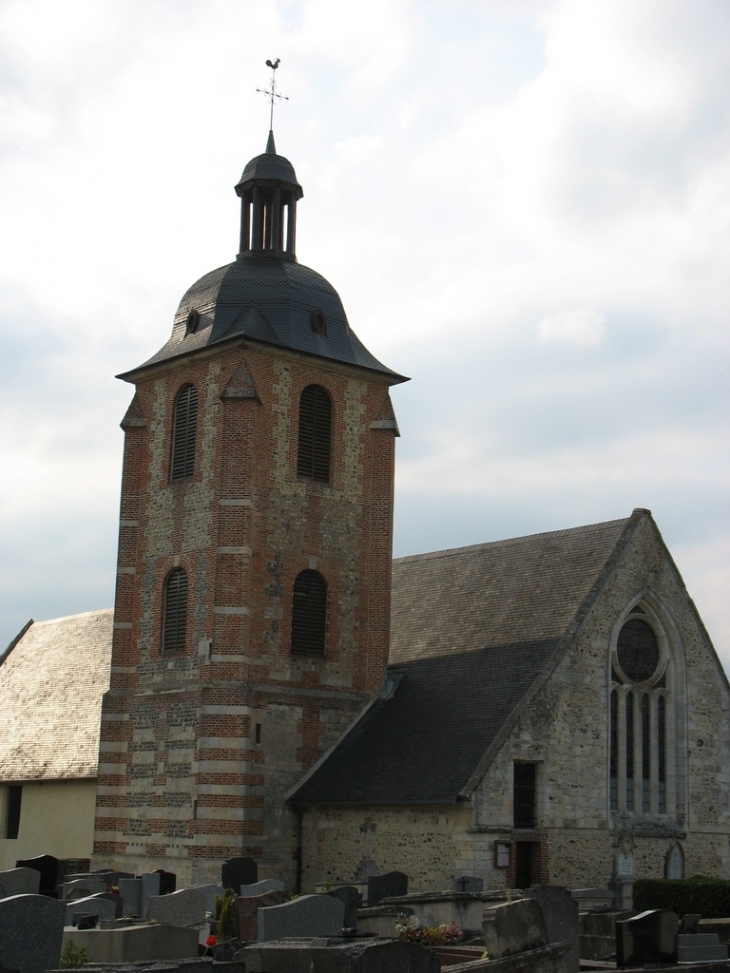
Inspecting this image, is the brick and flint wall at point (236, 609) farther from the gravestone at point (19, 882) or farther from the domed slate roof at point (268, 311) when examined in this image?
the gravestone at point (19, 882)

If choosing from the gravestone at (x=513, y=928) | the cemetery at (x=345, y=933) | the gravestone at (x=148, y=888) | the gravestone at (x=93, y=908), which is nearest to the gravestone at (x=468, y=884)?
the cemetery at (x=345, y=933)

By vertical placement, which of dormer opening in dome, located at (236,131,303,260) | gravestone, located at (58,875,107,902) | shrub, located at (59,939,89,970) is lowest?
shrub, located at (59,939,89,970)

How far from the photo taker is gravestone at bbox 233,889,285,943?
19.9 m

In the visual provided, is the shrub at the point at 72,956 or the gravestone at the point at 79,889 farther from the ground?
the gravestone at the point at 79,889

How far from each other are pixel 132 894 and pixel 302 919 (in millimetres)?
8233

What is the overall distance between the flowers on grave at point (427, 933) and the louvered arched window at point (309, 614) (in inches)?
465

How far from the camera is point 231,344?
32688 millimetres

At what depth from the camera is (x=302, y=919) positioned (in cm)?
1842

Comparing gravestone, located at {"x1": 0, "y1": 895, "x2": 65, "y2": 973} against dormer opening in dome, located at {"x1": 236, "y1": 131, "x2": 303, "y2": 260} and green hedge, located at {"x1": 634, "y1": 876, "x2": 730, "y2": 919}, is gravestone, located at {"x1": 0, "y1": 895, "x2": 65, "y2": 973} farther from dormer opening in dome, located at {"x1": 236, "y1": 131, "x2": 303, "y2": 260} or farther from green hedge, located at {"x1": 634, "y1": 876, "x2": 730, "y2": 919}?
dormer opening in dome, located at {"x1": 236, "y1": 131, "x2": 303, "y2": 260}

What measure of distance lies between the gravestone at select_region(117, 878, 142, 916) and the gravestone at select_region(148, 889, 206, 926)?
428 cm

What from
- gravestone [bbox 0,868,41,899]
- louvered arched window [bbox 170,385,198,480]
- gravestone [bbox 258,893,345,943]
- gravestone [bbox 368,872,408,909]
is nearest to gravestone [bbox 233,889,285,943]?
gravestone [bbox 258,893,345,943]

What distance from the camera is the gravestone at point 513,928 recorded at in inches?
632

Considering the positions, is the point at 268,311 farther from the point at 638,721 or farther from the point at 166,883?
the point at 166,883

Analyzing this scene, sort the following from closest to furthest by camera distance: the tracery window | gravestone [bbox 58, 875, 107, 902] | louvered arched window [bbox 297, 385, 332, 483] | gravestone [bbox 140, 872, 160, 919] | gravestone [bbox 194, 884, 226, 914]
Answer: gravestone [bbox 194, 884, 226, 914]
gravestone [bbox 140, 872, 160, 919]
gravestone [bbox 58, 875, 107, 902]
the tracery window
louvered arched window [bbox 297, 385, 332, 483]
